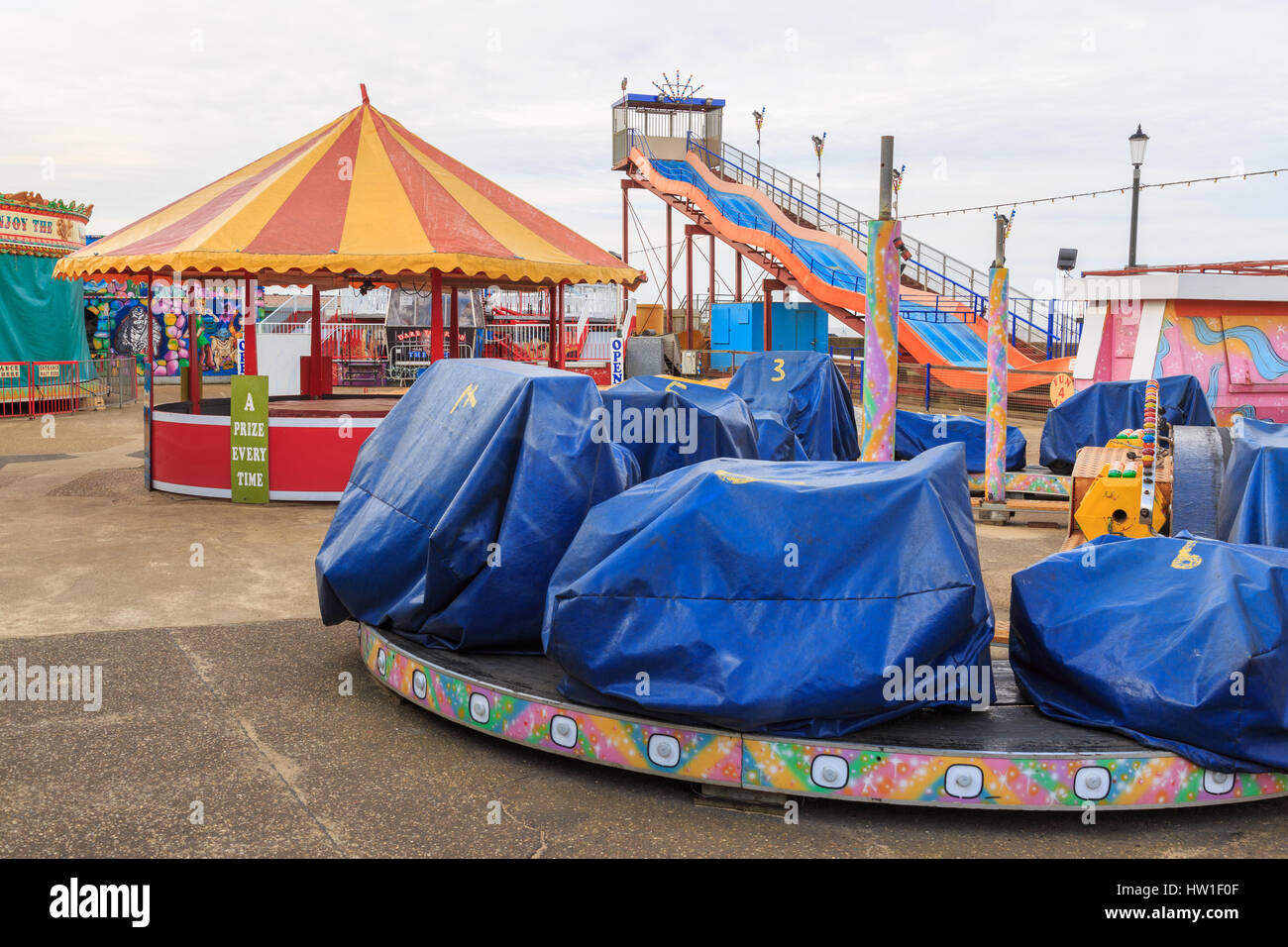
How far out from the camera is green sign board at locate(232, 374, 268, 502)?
1348 cm

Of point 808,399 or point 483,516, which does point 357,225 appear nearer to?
point 808,399

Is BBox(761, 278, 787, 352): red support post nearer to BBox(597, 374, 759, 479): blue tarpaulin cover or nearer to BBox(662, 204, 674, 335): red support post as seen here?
BBox(662, 204, 674, 335): red support post

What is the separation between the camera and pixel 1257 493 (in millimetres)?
6500

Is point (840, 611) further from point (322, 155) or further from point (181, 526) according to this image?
point (322, 155)

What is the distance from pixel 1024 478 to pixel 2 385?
63.2 feet

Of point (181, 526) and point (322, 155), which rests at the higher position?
point (322, 155)

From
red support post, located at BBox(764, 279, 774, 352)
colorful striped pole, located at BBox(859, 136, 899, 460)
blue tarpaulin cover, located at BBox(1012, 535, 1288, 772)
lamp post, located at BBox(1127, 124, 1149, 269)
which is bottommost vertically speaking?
blue tarpaulin cover, located at BBox(1012, 535, 1288, 772)

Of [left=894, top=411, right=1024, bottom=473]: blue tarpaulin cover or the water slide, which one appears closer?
[left=894, top=411, right=1024, bottom=473]: blue tarpaulin cover

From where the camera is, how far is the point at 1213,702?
15.8 ft

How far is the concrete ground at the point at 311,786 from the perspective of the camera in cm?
480

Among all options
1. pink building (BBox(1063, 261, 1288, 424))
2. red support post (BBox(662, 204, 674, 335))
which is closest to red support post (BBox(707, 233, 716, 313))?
red support post (BBox(662, 204, 674, 335))

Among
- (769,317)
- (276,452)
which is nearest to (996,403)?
(276,452)

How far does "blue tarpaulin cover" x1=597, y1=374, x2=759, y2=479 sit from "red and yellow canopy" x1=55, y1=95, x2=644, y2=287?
5.14 metres
